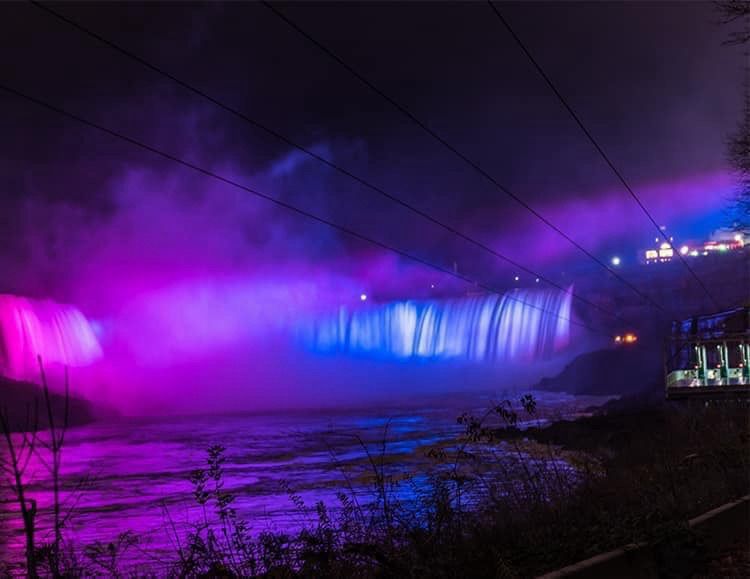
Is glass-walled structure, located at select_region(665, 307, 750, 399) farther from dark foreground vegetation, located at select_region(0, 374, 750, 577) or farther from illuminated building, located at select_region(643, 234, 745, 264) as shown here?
illuminated building, located at select_region(643, 234, 745, 264)

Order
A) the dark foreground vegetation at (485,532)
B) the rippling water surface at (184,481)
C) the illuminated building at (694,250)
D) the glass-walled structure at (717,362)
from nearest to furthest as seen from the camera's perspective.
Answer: the dark foreground vegetation at (485,532) → the rippling water surface at (184,481) → the glass-walled structure at (717,362) → the illuminated building at (694,250)

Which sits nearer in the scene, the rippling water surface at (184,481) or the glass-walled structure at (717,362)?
the rippling water surface at (184,481)

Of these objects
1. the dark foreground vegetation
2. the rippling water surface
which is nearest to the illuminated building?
the rippling water surface

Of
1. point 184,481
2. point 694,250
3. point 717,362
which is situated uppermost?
point 694,250

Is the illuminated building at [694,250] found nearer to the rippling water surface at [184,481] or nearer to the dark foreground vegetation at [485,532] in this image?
the rippling water surface at [184,481]

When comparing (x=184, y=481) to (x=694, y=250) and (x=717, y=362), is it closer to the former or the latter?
(x=717, y=362)

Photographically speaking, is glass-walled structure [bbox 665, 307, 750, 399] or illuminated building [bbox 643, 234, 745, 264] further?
illuminated building [bbox 643, 234, 745, 264]

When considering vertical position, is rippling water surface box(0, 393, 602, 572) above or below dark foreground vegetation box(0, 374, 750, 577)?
below

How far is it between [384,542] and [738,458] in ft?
25.0

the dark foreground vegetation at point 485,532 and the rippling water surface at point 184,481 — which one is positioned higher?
the dark foreground vegetation at point 485,532

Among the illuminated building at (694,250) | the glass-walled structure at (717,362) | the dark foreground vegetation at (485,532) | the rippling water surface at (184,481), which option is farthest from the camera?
the illuminated building at (694,250)

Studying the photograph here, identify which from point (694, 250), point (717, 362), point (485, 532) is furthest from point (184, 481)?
point (694, 250)

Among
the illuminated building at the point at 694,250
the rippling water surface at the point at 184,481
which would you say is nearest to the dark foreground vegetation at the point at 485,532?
the rippling water surface at the point at 184,481

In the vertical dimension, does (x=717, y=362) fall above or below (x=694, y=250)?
below
